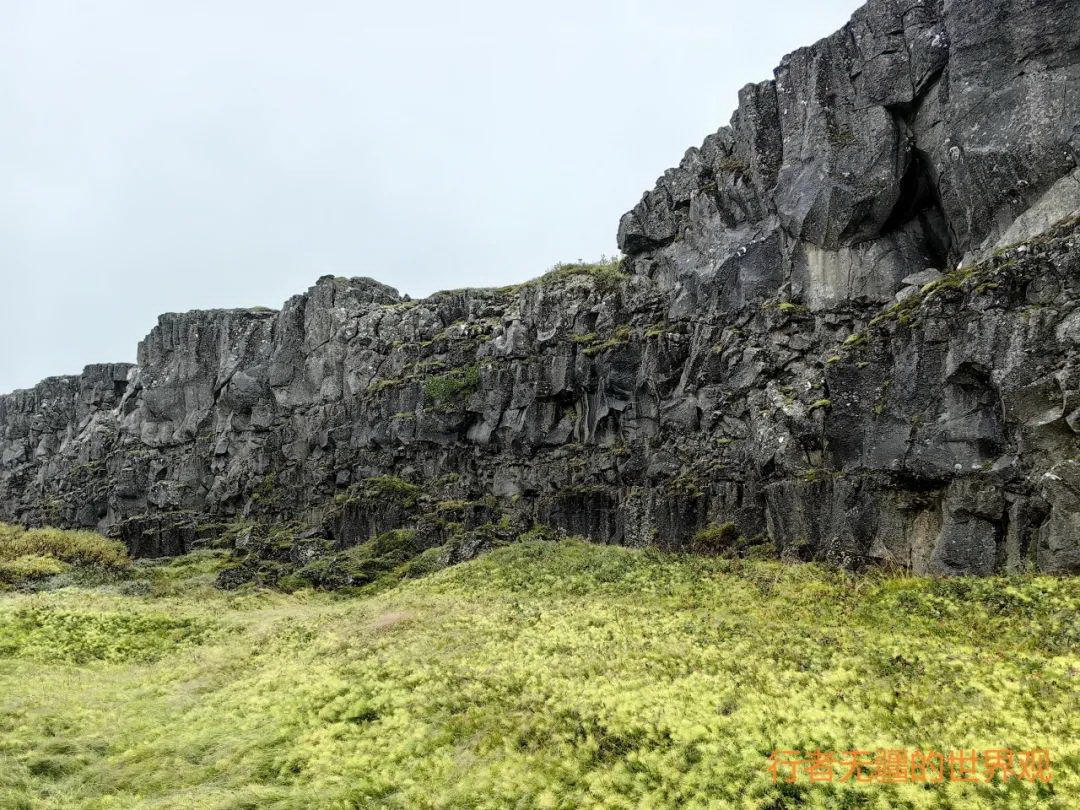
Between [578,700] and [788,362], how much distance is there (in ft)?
64.4

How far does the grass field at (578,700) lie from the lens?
932 cm

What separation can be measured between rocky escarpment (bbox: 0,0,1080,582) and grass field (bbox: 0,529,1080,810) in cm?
Answer: 433

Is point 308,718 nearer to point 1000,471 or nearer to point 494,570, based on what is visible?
point 494,570

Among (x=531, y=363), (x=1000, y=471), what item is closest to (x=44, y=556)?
(x=531, y=363)

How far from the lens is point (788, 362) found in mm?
27844

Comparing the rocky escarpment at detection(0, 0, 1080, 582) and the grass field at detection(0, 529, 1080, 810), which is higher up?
the rocky escarpment at detection(0, 0, 1080, 582)

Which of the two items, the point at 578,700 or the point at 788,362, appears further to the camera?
the point at 788,362

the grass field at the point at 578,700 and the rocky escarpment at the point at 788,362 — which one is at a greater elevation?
the rocky escarpment at the point at 788,362

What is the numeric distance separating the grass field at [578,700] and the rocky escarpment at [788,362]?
433 centimetres

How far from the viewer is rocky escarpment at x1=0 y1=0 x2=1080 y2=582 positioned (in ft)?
66.9

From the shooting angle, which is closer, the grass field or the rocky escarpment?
the grass field

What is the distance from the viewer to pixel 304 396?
175 feet

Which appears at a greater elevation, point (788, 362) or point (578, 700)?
point (788, 362)

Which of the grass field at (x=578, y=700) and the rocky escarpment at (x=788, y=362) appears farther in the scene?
the rocky escarpment at (x=788, y=362)
